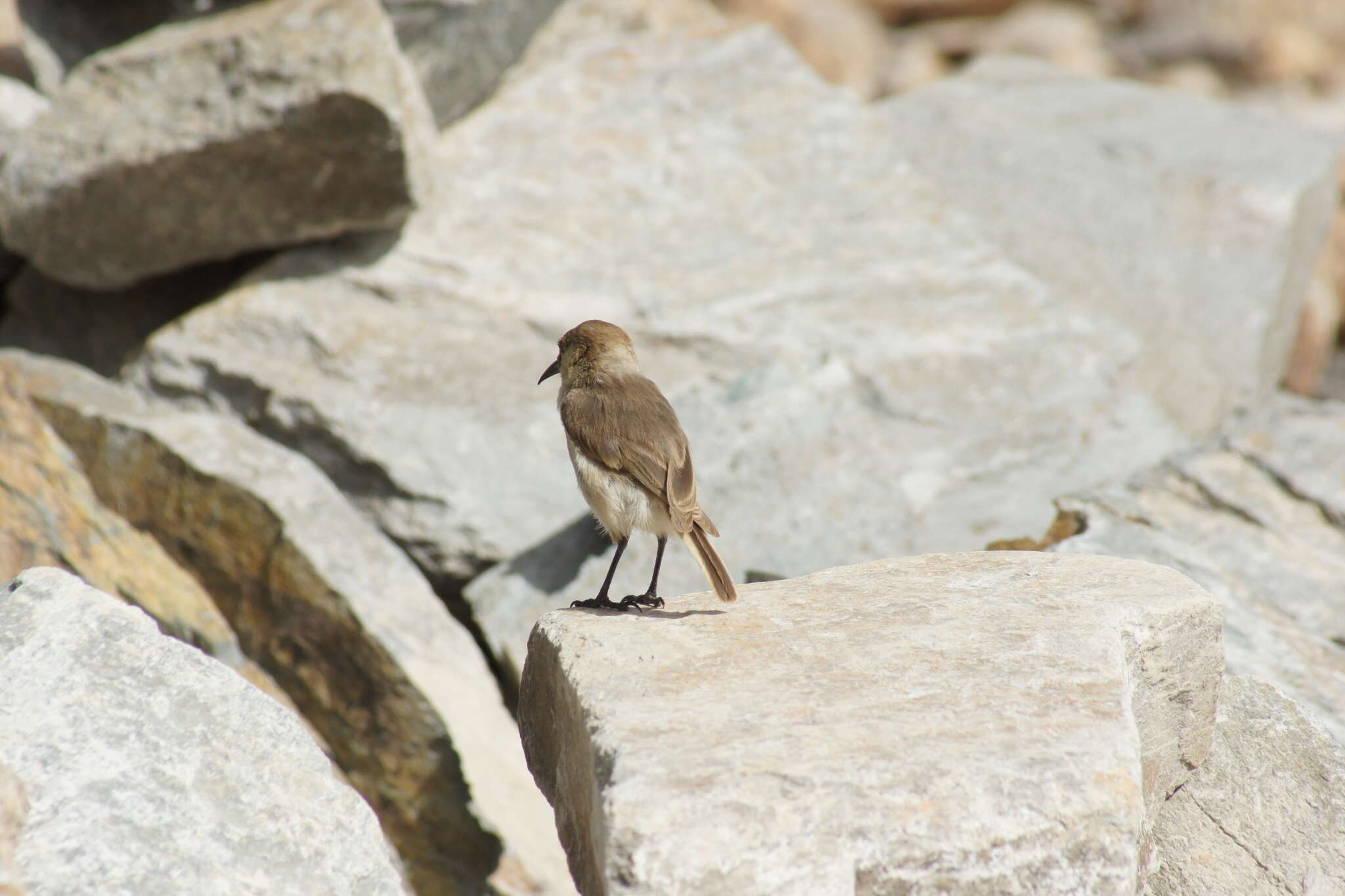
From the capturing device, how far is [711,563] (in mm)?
3783

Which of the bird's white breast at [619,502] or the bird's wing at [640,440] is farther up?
the bird's wing at [640,440]

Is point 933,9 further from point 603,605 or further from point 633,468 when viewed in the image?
point 603,605

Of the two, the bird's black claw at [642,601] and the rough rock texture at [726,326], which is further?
the rough rock texture at [726,326]

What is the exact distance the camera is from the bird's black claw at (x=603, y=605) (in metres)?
3.96

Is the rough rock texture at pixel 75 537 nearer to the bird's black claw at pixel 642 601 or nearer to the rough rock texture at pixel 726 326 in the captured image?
the rough rock texture at pixel 726 326

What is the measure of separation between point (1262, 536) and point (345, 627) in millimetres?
3704

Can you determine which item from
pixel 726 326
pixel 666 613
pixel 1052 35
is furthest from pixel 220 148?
pixel 1052 35

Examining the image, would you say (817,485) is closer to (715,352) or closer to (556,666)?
(715,352)

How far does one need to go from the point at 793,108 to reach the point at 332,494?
12.8 feet

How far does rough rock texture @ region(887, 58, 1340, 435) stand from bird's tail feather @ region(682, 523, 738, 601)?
4.36 meters

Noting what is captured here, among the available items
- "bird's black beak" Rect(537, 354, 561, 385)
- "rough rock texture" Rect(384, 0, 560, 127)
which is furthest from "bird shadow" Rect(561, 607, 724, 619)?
"rough rock texture" Rect(384, 0, 560, 127)

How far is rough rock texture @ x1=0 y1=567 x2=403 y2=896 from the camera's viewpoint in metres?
2.64

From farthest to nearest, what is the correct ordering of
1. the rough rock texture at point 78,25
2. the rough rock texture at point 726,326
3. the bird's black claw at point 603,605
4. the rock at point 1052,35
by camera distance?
the rock at point 1052,35 → the rough rock texture at point 78,25 → the rough rock texture at point 726,326 → the bird's black claw at point 603,605

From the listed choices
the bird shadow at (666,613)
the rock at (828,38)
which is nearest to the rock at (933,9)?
the rock at (828,38)
